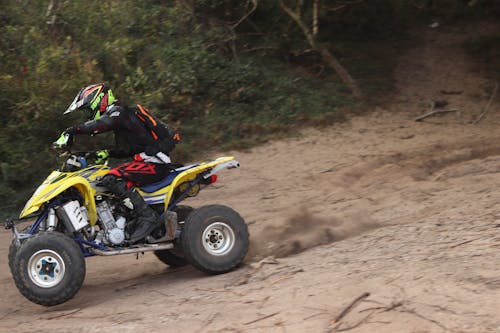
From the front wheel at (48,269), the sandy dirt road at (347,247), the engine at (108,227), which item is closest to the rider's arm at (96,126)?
the engine at (108,227)

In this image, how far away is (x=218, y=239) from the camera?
21.7 ft

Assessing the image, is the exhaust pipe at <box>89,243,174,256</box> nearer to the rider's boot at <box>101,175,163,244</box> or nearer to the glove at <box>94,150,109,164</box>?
the rider's boot at <box>101,175,163,244</box>

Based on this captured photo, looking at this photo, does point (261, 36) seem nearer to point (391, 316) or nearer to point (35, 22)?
point (35, 22)

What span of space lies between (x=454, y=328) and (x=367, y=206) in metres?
4.45

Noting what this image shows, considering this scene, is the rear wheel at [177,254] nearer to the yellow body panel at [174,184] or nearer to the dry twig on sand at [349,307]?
the yellow body panel at [174,184]

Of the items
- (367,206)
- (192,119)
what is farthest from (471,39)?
(367,206)

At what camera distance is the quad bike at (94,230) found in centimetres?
575

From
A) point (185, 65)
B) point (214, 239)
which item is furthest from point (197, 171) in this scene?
point (185, 65)

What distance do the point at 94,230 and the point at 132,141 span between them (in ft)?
3.03

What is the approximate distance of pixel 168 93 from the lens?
11.9m

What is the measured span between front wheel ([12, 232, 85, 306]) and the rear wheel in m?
1.34

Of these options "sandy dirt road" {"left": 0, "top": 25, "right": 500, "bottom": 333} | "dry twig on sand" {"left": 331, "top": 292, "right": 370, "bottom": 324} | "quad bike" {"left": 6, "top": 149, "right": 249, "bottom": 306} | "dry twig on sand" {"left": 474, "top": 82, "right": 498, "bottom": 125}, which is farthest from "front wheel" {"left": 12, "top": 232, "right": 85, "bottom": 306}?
"dry twig on sand" {"left": 474, "top": 82, "right": 498, "bottom": 125}

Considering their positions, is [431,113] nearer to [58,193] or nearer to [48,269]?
[58,193]

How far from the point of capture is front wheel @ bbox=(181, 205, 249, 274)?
6441 mm
